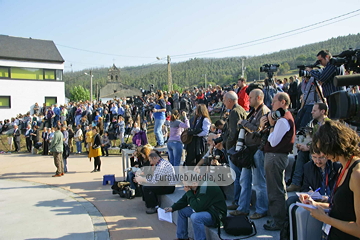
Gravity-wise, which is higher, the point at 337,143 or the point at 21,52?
the point at 21,52

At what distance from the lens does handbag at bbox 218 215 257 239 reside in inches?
166

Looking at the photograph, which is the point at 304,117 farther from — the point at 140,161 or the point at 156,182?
the point at 140,161

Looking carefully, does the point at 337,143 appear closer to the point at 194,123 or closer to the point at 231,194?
the point at 231,194

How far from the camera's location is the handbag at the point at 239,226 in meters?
4.22

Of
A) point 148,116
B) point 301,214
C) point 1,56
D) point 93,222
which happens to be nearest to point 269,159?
point 301,214

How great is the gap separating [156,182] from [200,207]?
7.64ft

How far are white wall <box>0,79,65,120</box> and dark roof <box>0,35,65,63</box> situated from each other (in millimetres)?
2851

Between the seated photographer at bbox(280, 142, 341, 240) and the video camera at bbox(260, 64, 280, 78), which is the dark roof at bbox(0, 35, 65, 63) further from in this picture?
the seated photographer at bbox(280, 142, 341, 240)

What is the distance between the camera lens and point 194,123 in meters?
6.96

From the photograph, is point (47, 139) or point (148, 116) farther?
point (148, 116)

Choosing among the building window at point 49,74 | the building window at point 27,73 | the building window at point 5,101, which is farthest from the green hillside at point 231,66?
the building window at point 5,101

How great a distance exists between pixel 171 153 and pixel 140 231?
277 cm

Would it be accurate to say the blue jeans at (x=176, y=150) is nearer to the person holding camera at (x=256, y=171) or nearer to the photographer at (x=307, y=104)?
the photographer at (x=307, y=104)

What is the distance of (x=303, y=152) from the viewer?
5.35m
